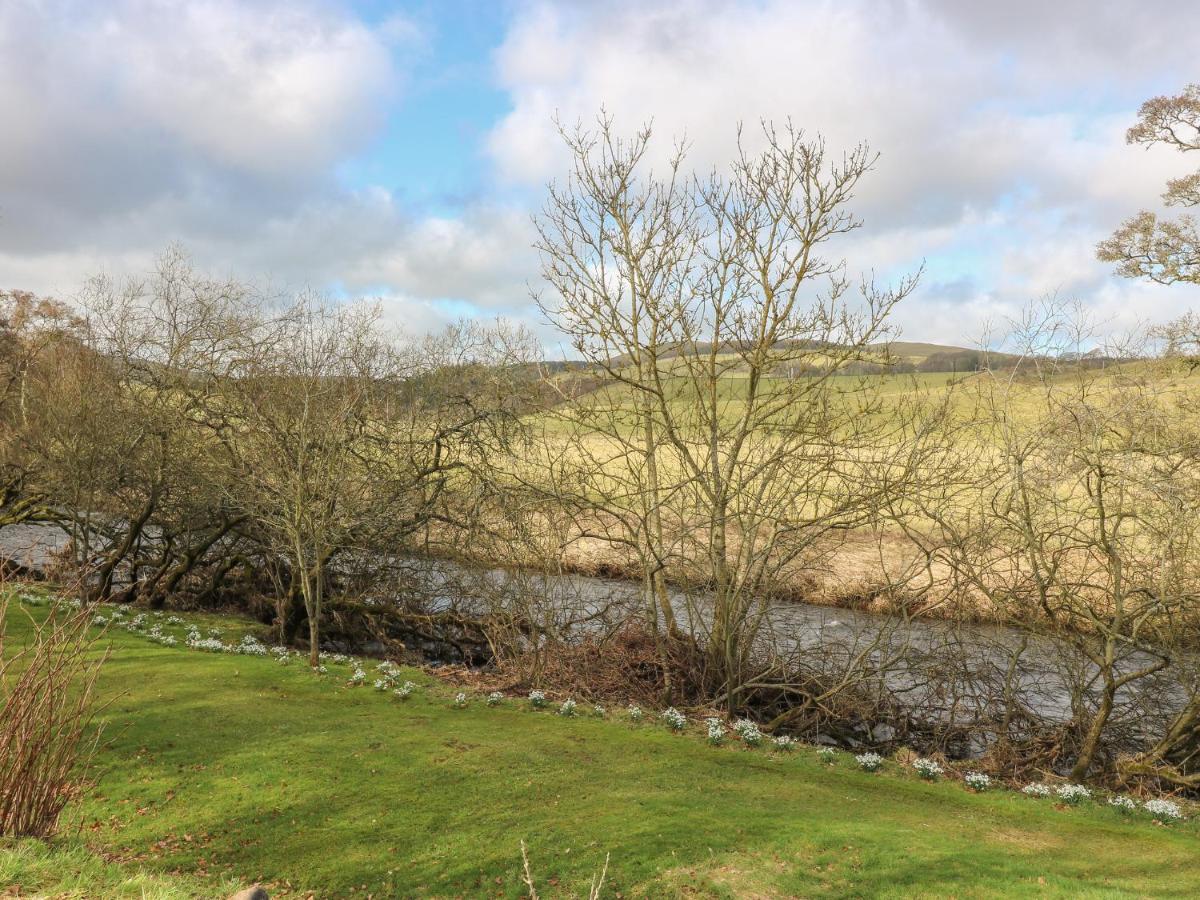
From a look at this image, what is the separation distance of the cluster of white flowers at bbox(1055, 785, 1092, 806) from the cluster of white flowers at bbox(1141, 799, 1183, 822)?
0.69 metres

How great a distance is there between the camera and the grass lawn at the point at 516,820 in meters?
8.22

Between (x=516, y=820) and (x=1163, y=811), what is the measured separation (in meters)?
8.66

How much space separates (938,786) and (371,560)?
52.0 feet

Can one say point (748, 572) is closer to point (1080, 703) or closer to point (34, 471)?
point (1080, 703)

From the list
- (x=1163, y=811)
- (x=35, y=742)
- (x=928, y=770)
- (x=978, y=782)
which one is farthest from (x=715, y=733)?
(x=35, y=742)

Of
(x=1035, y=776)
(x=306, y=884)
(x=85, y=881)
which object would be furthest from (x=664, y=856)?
(x=1035, y=776)

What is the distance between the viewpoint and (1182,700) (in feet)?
54.3

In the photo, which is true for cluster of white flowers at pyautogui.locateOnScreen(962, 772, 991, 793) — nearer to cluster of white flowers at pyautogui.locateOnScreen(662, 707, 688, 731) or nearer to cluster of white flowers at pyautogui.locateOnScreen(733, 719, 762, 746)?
cluster of white flowers at pyautogui.locateOnScreen(733, 719, 762, 746)

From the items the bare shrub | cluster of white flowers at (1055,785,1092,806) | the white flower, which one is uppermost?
the bare shrub

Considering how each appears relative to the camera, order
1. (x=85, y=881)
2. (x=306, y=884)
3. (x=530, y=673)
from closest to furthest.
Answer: (x=85, y=881) < (x=306, y=884) < (x=530, y=673)

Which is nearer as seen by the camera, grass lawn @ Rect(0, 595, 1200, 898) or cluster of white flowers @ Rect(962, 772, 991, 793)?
grass lawn @ Rect(0, 595, 1200, 898)

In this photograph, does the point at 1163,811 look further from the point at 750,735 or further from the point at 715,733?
the point at 715,733

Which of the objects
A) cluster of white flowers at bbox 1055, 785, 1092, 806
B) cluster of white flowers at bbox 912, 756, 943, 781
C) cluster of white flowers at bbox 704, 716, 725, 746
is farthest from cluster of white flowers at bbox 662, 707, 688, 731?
cluster of white flowers at bbox 1055, 785, 1092, 806

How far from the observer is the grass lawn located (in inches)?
324
